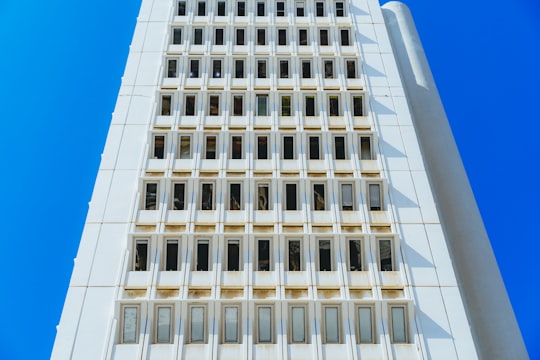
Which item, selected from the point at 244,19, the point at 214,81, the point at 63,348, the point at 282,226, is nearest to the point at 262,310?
the point at 282,226

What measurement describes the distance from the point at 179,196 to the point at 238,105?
9242 millimetres

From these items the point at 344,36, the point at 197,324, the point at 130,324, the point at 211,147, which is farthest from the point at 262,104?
the point at 130,324

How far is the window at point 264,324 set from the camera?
34.3 m

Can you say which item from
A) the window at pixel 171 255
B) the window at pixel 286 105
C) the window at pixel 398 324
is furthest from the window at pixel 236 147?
the window at pixel 398 324

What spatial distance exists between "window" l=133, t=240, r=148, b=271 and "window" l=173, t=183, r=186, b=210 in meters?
3.45

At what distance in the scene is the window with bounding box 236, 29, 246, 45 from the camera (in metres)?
51.7

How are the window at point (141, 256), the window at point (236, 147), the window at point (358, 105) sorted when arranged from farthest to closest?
Result: the window at point (358, 105)
the window at point (236, 147)
the window at point (141, 256)

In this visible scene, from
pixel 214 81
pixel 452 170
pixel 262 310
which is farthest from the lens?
pixel 452 170

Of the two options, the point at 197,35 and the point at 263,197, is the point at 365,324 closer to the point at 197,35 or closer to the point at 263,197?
the point at 263,197

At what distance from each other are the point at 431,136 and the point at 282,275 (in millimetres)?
27691

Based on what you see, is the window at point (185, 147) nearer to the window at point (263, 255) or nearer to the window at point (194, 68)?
the window at point (194, 68)

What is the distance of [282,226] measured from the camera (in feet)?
128

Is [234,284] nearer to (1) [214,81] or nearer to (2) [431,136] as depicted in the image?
(1) [214,81]

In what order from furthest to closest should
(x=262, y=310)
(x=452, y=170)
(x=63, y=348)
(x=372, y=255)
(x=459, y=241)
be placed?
(x=452, y=170)
(x=459, y=241)
(x=372, y=255)
(x=262, y=310)
(x=63, y=348)
